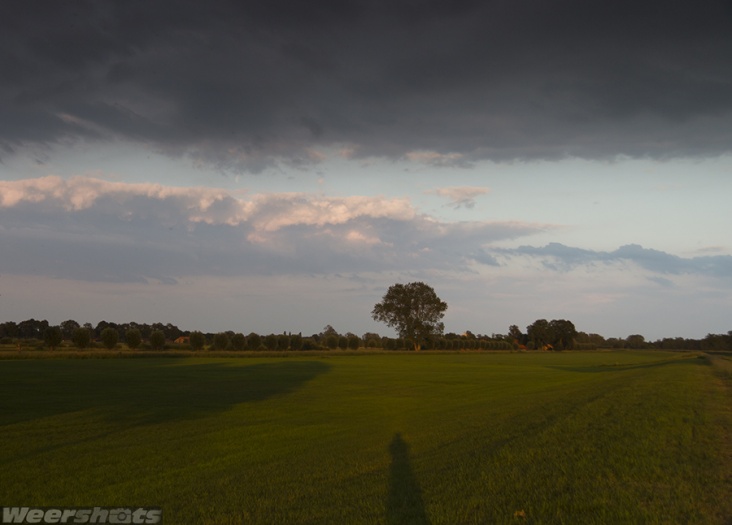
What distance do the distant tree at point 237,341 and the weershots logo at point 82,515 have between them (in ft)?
341

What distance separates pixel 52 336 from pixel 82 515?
9388 cm

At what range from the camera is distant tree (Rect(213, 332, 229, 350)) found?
110 meters

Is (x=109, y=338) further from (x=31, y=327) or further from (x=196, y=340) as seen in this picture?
(x=31, y=327)

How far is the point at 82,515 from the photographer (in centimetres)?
920

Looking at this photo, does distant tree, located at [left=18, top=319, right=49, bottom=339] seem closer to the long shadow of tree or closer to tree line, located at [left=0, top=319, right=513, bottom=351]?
tree line, located at [left=0, top=319, right=513, bottom=351]

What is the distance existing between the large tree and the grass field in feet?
419

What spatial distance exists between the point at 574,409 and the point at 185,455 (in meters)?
14.3

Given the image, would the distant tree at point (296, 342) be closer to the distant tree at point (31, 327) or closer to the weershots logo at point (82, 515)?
the distant tree at point (31, 327)

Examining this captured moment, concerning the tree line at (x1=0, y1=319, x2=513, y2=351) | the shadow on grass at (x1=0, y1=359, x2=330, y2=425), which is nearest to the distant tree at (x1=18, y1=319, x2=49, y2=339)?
the tree line at (x1=0, y1=319, x2=513, y2=351)

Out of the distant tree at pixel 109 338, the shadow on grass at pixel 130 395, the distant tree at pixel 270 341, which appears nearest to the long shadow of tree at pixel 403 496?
the shadow on grass at pixel 130 395

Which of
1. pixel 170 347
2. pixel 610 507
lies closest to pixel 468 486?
pixel 610 507

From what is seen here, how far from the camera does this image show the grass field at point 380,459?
9.16m

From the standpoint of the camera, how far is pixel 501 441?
1477cm

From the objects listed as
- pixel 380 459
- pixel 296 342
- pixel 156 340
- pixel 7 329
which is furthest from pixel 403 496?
pixel 7 329
